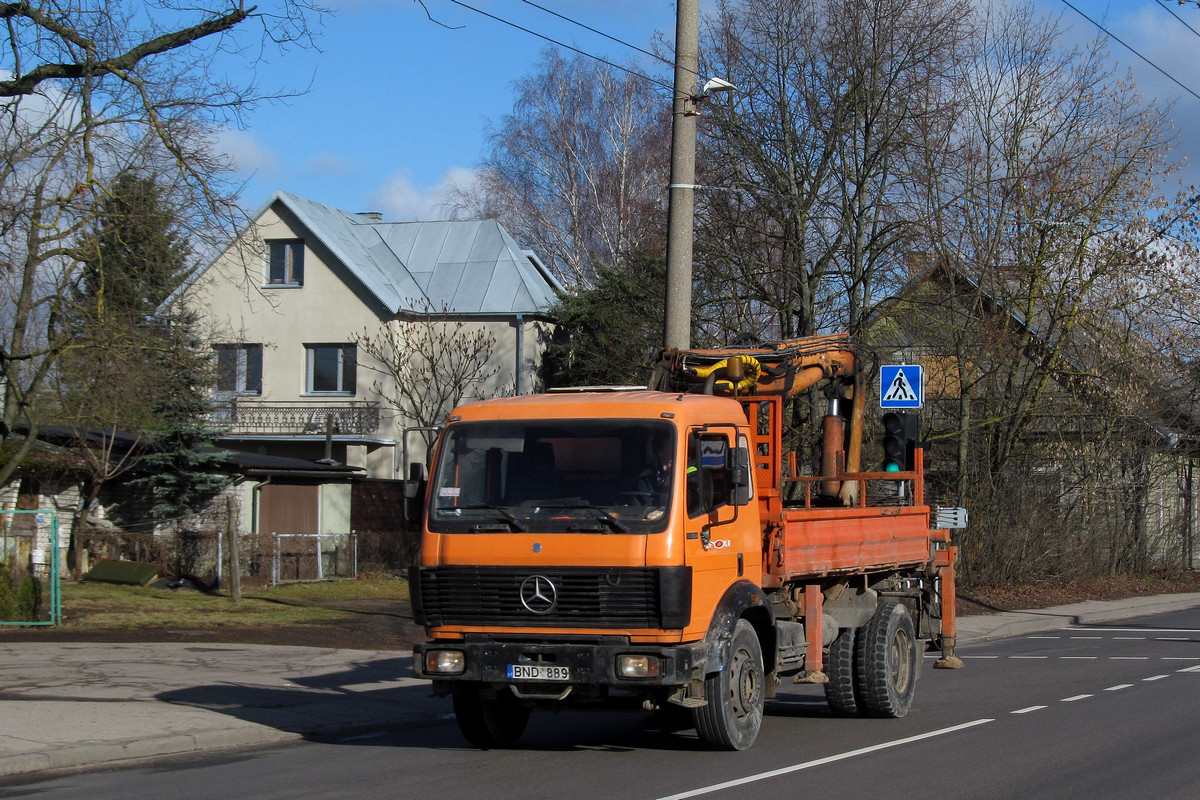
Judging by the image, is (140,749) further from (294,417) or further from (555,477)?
(294,417)

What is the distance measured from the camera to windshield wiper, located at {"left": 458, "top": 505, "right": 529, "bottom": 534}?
8836 millimetres

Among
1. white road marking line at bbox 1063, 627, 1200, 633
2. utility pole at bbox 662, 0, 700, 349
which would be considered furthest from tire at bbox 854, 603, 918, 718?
white road marking line at bbox 1063, 627, 1200, 633

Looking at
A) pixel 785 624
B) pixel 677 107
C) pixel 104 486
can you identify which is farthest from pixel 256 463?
pixel 785 624

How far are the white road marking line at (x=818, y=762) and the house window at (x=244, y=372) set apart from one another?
1307 inches

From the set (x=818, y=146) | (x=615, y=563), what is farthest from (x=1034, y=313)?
(x=615, y=563)

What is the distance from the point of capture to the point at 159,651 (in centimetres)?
1588

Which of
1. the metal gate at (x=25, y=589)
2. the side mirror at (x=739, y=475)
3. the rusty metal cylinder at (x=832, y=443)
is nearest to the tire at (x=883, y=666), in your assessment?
the rusty metal cylinder at (x=832, y=443)

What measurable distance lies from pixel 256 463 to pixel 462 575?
896 inches

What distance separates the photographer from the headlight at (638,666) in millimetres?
8406

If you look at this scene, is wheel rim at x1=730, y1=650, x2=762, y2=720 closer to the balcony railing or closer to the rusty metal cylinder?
the rusty metal cylinder

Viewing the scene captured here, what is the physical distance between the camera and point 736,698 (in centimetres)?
925

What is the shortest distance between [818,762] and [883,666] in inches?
92.0

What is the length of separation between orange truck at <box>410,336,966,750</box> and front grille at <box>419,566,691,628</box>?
0.01 meters

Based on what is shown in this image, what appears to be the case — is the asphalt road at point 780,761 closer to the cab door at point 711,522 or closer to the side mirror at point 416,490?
the cab door at point 711,522
